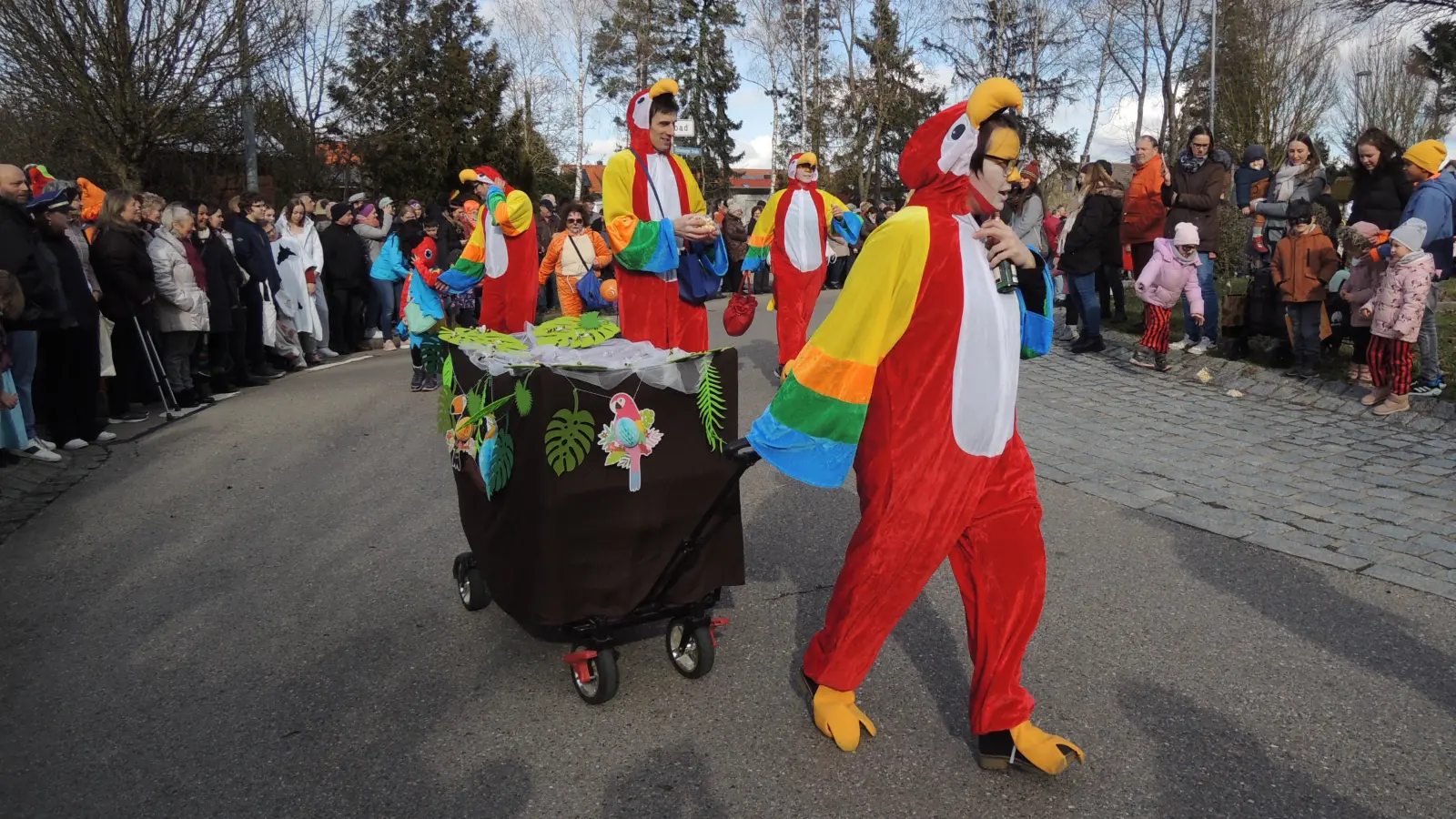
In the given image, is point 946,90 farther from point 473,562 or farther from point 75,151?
point 473,562

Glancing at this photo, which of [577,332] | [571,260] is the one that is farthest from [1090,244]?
[577,332]

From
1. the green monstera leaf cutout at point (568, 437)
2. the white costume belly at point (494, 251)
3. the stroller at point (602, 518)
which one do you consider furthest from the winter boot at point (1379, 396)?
the green monstera leaf cutout at point (568, 437)

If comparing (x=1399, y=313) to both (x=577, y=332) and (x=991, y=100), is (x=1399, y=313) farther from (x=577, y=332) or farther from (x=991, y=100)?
(x=577, y=332)

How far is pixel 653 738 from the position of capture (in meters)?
3.34

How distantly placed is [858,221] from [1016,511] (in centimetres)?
596

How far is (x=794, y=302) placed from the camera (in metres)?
8.09

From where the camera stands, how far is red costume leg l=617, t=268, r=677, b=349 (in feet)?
18.2

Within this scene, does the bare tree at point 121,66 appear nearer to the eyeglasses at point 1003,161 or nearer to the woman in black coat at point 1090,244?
the woman in black coat at point 1090,244

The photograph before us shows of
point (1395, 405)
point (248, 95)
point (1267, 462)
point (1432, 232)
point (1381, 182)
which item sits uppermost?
point (248, 95)

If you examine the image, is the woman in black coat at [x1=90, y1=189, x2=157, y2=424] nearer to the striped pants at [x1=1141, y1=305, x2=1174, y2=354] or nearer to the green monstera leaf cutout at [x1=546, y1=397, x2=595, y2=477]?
the green monstera leaf cutout at [x1=546, y1=397, x2=595, y2=477]

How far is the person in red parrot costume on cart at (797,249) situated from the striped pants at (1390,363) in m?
3.85

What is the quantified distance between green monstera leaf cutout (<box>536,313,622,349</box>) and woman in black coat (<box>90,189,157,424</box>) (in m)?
5.57

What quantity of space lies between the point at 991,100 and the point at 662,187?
2.91m

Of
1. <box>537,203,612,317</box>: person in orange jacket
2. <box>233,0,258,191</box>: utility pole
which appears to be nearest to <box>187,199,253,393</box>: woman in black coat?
<box>537,203,612,317</box>: person in orange jacket
